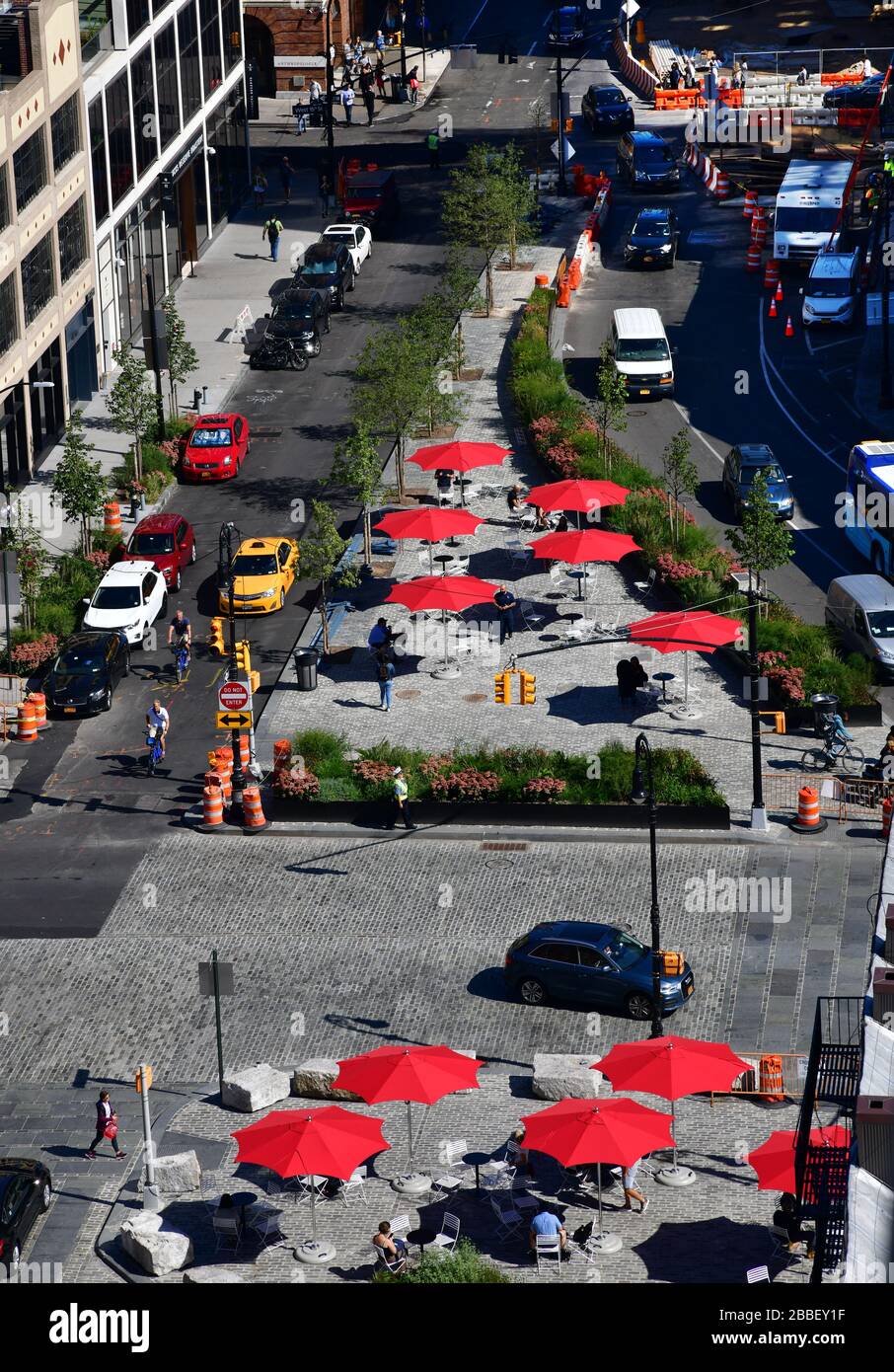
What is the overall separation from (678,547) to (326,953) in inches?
746

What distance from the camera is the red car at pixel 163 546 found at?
5694cm

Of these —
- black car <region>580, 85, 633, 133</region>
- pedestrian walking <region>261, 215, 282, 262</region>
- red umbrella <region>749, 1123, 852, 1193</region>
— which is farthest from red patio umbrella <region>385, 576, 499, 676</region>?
black car <region>580, 85, 633, 133</region>

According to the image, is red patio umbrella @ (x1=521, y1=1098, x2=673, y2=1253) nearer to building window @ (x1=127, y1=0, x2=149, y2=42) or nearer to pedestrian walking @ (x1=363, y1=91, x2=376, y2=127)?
building window @ (x1=127, y1=0, x2=149, y2=42)

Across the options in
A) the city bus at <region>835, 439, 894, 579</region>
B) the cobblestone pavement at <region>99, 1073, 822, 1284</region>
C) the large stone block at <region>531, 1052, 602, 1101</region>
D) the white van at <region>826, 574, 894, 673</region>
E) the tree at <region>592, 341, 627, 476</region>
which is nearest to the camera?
the cobblestone pavement at <region>99, 1073, 822, 1284</region>

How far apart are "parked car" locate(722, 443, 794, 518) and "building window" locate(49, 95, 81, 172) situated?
71.9 ft

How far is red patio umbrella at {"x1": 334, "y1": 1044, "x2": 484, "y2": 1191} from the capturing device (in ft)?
110

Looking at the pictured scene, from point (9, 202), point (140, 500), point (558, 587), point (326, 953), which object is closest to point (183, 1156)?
point (326, 953)

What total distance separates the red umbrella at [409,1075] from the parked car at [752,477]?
26821 millimetres

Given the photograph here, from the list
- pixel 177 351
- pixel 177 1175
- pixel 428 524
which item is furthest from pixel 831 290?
pixel 177 1175

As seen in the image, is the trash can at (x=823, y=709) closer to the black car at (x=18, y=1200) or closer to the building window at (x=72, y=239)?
the black car at (x=18, y=1200)

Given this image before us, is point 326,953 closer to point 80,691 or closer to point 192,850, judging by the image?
point 192,850

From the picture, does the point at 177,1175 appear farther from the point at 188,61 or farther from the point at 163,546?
the point at 188,61

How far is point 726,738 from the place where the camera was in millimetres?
→ 49156

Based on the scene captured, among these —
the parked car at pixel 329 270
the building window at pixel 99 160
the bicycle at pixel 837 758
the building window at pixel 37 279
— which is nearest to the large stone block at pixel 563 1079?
the bicycle at pixel 837 758
